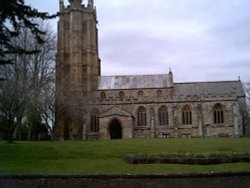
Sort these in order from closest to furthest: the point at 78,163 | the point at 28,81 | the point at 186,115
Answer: the point at 78,163 → the point at 28,81 → the point at 186,115

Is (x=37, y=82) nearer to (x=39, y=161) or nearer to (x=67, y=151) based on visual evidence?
(x=67, y=151)

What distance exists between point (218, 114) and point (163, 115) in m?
8.08

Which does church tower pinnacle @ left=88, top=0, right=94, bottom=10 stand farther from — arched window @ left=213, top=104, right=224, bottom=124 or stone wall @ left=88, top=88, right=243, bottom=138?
arched window @ left=213, top=104, right=224, bottom=124

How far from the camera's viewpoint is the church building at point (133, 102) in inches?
2231

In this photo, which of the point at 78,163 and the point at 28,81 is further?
the point at 28,81

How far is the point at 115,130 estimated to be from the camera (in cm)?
5847

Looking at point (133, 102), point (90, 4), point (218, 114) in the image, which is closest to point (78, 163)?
point (133, 102)

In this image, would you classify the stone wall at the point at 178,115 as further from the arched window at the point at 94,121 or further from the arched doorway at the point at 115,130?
the arched doorway at the point at 115,130

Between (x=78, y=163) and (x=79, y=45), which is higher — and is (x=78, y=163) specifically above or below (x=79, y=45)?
below

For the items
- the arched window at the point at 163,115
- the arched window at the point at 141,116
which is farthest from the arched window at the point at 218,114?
the arched window at the point at 141,116

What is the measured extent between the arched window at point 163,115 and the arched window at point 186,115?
253cm

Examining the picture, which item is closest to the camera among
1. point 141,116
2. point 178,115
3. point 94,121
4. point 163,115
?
point 178,115

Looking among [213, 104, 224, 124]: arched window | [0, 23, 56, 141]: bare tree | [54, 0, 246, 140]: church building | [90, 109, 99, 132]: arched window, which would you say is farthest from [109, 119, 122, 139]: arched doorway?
[0, 23, 56, 141]: bare tree

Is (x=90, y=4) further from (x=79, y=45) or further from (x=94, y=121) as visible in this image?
(x=94, y=121)
